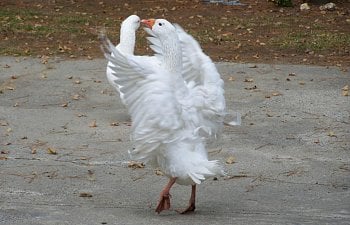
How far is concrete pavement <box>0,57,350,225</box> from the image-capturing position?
244 inches

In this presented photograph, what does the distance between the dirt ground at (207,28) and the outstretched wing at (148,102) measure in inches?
287

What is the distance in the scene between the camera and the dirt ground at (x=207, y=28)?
1378cm

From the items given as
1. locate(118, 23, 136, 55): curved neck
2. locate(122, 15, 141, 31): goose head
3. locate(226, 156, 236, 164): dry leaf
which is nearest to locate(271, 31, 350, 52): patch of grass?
locate(122, 15, 141, 31): goose head

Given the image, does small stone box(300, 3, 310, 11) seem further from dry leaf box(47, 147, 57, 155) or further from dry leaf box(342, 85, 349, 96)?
dry leaf box(47, 147, 57, 155)

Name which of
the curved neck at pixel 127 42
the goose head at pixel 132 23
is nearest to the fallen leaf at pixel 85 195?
the curved neck at pixel 127 42

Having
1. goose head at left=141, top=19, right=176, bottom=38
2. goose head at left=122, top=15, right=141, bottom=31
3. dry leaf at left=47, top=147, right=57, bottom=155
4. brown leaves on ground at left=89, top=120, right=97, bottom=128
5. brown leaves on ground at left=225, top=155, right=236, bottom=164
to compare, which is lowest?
brown leaves on ground at left=89, top=120, right=97, bottom=128

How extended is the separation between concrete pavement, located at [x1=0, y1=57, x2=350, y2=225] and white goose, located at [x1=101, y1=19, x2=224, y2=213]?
0.38m

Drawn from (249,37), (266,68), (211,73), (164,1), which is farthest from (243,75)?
(164,1)

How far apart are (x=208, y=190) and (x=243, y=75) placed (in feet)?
16.9

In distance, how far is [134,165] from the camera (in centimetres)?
757

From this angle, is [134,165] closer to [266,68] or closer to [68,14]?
[266,68]

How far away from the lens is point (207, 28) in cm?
1628

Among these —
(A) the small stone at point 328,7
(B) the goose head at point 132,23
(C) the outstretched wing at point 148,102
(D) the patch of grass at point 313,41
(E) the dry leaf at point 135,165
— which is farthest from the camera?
(A) the small stone at point 328,7

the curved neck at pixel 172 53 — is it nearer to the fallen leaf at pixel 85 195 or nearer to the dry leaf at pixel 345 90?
the fallen leaf at pixel 85 195
